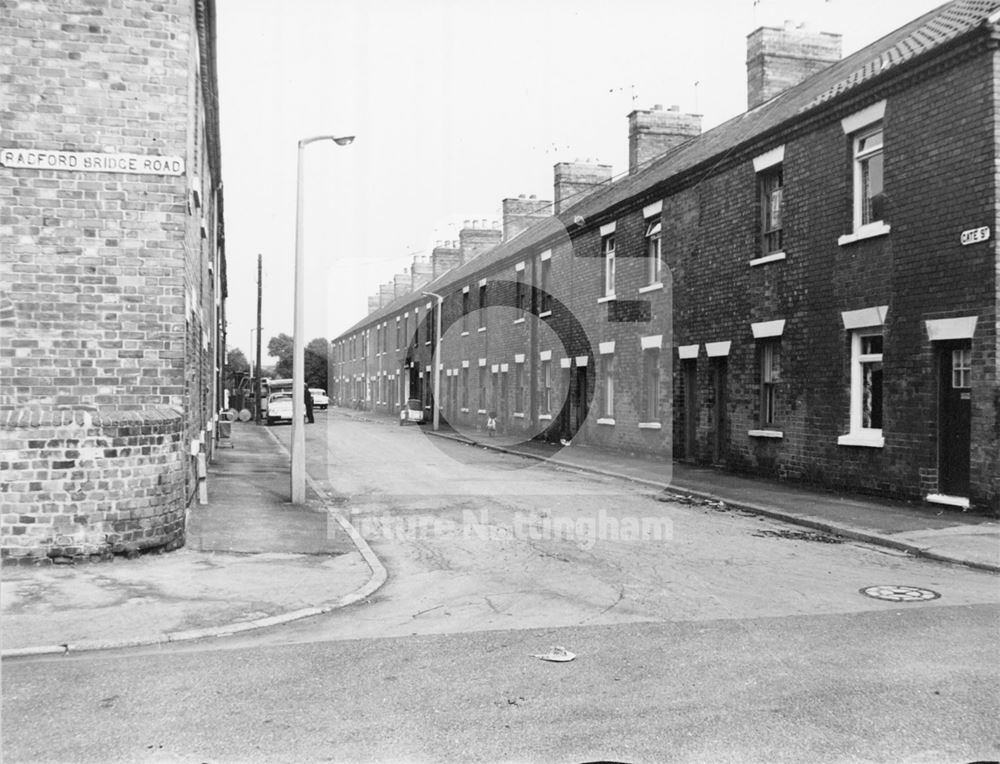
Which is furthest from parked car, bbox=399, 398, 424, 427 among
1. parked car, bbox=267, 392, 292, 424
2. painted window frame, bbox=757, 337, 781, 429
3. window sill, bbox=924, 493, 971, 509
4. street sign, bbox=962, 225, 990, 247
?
street sign, bbox=962, 225, 990, 247

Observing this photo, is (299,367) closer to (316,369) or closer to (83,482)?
(83,482)

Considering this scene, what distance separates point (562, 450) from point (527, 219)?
1791cm

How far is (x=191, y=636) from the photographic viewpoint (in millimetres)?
6562

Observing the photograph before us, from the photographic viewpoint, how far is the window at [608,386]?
2506 cm

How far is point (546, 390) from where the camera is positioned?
30344 mm

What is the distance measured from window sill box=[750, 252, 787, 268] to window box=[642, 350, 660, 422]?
4973mm

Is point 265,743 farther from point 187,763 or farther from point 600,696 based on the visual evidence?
point 600,696

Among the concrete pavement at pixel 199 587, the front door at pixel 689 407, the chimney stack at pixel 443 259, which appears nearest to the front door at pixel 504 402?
the front door at pixel 689 407

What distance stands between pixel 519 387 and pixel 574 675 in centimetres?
2719

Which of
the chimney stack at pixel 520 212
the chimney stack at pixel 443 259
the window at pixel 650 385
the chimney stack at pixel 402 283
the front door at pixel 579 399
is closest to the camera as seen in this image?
the window at pixel 650 385

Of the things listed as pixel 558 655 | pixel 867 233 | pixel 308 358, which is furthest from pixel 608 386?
pixel 308 358

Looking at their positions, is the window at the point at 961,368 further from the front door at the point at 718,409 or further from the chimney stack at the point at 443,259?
the chimney stack at the point at 443,259

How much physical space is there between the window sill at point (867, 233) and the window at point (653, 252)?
7.24 meters

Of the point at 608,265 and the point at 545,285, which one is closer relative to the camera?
the point at 608,265
